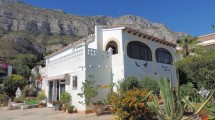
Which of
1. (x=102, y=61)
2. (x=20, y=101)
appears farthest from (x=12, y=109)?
(x=102, y=61)

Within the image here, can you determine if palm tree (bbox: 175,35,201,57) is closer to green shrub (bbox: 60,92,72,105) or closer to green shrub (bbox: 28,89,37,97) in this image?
green shrub (bbox: 60,92,72,105)

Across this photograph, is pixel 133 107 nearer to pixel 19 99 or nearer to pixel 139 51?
pixel 139 51

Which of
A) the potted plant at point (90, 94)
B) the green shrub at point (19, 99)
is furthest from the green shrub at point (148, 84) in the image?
the green shrub at point (19, 99)

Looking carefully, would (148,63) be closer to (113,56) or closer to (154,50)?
(154,50)

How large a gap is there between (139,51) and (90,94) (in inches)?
342

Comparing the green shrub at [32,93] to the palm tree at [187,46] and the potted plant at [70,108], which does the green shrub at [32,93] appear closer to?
the potted plant at [70,108]

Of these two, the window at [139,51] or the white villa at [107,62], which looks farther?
the window at [139,51]

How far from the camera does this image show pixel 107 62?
20.6 meters

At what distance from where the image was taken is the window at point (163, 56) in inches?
1013

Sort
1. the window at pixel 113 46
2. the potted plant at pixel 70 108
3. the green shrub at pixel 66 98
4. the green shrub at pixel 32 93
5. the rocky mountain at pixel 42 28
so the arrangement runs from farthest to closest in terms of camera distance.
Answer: the rocky mountain at pixel 42 28
the green shrub at pixel 32 93
the window at pixel 113 46
the green shrub at pixel 66 98
the potted plant at pixel 70 108

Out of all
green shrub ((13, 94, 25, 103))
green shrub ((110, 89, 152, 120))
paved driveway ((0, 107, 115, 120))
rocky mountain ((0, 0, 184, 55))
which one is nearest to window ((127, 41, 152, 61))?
paved driveway ((0, 107, 115, 120))

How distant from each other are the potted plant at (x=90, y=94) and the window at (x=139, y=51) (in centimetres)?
599

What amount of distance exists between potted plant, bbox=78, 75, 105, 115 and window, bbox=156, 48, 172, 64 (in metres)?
11.0

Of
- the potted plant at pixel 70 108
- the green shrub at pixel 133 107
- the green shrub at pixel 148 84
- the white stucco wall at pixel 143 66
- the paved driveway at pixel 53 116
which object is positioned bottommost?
the paved driveway at pixel 53 116
